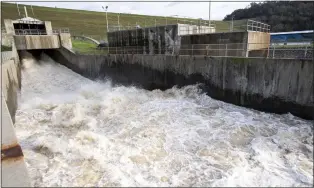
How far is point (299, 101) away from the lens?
823 cm

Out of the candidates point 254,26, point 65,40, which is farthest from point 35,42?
point 254,26

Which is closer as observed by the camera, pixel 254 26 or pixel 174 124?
pixel 174 124

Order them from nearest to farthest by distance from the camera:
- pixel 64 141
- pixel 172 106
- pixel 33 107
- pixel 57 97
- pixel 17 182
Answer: pixel 17 182
pixel 64 141
pixel 172 106
pixel 33 107
pixel 57 97

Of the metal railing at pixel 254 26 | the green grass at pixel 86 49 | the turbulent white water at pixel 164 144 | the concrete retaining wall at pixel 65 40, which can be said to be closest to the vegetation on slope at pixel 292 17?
the metal railing at pixel 254 26

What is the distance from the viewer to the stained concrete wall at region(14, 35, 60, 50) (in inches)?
762

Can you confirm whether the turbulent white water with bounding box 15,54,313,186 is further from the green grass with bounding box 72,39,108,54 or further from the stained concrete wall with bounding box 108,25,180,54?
the green grass with bounding box 72,39,108,54

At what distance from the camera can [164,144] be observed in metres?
6.97

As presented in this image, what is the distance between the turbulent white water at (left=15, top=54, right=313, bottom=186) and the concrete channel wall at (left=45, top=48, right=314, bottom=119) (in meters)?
0.52

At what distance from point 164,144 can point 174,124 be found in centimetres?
177

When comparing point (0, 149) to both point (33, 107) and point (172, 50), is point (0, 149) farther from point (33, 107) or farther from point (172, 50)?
point (172, 50)

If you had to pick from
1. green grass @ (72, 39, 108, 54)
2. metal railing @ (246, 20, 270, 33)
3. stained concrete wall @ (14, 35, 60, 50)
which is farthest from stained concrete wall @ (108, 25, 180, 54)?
stained concrete wall @ (14, 35, 60, 50)

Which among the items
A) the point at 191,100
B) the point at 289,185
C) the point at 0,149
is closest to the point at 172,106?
the point at 191,100

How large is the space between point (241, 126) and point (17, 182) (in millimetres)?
7115

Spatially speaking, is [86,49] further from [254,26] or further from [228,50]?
[254,26]
